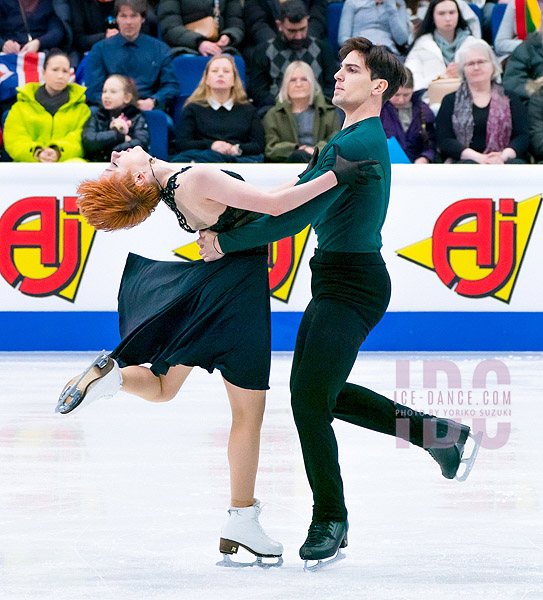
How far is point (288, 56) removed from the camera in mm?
6789

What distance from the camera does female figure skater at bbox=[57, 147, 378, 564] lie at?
2348mm

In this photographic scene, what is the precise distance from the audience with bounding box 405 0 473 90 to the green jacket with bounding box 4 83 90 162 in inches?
92.7

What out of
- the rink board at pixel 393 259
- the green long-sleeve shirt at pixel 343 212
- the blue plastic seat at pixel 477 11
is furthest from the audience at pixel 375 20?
the green long-sleeve shirt at pixel 343 212

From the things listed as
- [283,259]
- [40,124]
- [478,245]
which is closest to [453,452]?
[283,259]

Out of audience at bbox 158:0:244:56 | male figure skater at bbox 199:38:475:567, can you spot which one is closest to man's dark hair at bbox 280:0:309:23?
audience at bbox 158:0:244:56

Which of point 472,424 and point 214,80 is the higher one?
point 214,80

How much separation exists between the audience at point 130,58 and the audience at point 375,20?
137 centimetres

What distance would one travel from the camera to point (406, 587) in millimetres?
2152

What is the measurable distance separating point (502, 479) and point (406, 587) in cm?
105

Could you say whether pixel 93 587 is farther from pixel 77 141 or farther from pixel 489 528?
pixel 77 141

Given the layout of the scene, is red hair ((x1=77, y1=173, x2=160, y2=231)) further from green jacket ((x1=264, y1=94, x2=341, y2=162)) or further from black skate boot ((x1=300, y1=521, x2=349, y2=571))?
green jacket ((x1=264, y1=94, x2=341, y2=162))

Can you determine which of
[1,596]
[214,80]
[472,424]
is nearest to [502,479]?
[472,424]

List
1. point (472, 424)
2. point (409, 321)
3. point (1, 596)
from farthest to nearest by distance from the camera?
point (409, 321), point (472, 424), point (1, 596)

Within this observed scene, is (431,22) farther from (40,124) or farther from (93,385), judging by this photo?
(93,385)
